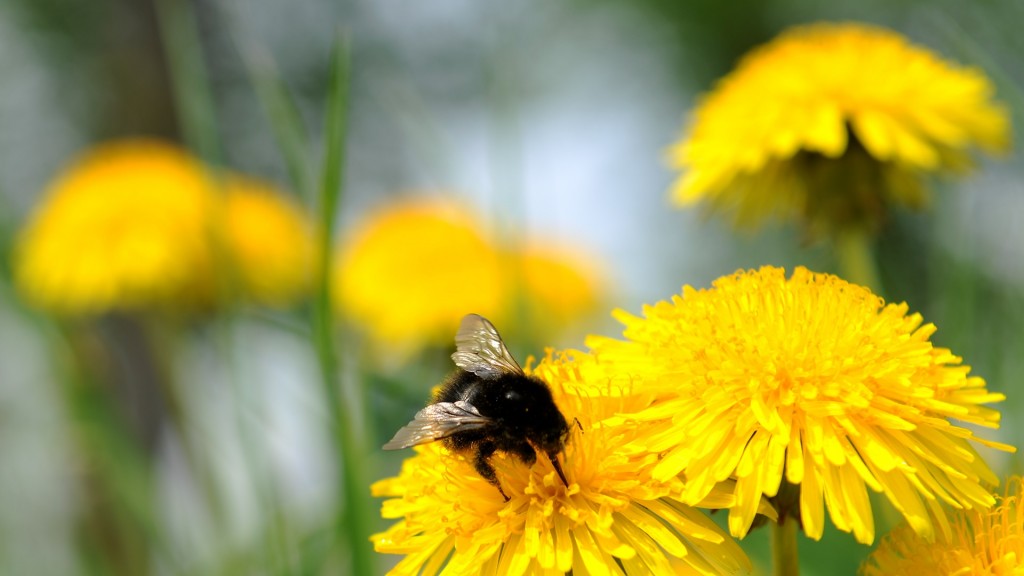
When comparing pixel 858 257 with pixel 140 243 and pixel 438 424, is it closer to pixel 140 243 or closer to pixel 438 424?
pixel 438 424

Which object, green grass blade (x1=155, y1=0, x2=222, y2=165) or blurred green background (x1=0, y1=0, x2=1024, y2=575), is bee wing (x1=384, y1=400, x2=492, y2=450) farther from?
green grass blade (x1=155, y1=0, x2=222, y2=165)

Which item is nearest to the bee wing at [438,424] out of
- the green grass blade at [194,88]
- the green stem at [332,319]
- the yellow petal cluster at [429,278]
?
the green stem at [332,319]

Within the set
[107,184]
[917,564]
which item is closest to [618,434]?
[917,564]

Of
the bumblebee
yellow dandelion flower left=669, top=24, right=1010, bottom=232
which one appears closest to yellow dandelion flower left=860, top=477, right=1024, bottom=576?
the bumblebee

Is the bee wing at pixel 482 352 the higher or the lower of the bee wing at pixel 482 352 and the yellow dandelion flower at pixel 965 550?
→ the higher

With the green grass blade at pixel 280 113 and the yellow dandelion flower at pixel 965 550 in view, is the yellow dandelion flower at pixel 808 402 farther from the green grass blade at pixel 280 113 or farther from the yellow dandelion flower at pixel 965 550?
the green grass blade at pixel 280 113

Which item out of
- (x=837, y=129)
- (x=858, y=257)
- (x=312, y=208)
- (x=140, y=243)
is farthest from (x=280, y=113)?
(x=140, y=243)
